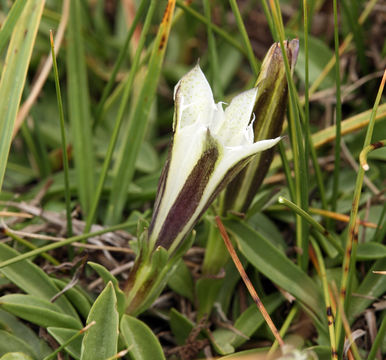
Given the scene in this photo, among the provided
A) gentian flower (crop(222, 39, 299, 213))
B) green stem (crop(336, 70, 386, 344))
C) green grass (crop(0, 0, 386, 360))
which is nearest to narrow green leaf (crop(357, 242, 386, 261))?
green grass (crop(0, 0, 386, 360))

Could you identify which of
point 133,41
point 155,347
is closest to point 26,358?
point 155,347

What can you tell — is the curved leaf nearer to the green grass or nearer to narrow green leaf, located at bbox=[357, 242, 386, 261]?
the green grass

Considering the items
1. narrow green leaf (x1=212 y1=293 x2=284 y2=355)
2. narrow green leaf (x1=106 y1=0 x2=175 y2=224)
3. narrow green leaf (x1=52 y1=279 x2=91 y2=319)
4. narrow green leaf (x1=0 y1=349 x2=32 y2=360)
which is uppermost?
narrow green leaf (x1=106 y1=0 x2=175 y2=224)

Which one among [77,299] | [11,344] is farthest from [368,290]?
[11,344]

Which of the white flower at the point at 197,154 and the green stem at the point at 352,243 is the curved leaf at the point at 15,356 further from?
the green stem at the point at 352,243

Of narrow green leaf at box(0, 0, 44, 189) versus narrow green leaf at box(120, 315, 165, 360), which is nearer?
narrow green leaf at box(120, 315, 165, 360)

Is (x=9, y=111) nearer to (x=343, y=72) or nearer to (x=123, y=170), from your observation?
(x=123, y=170)
